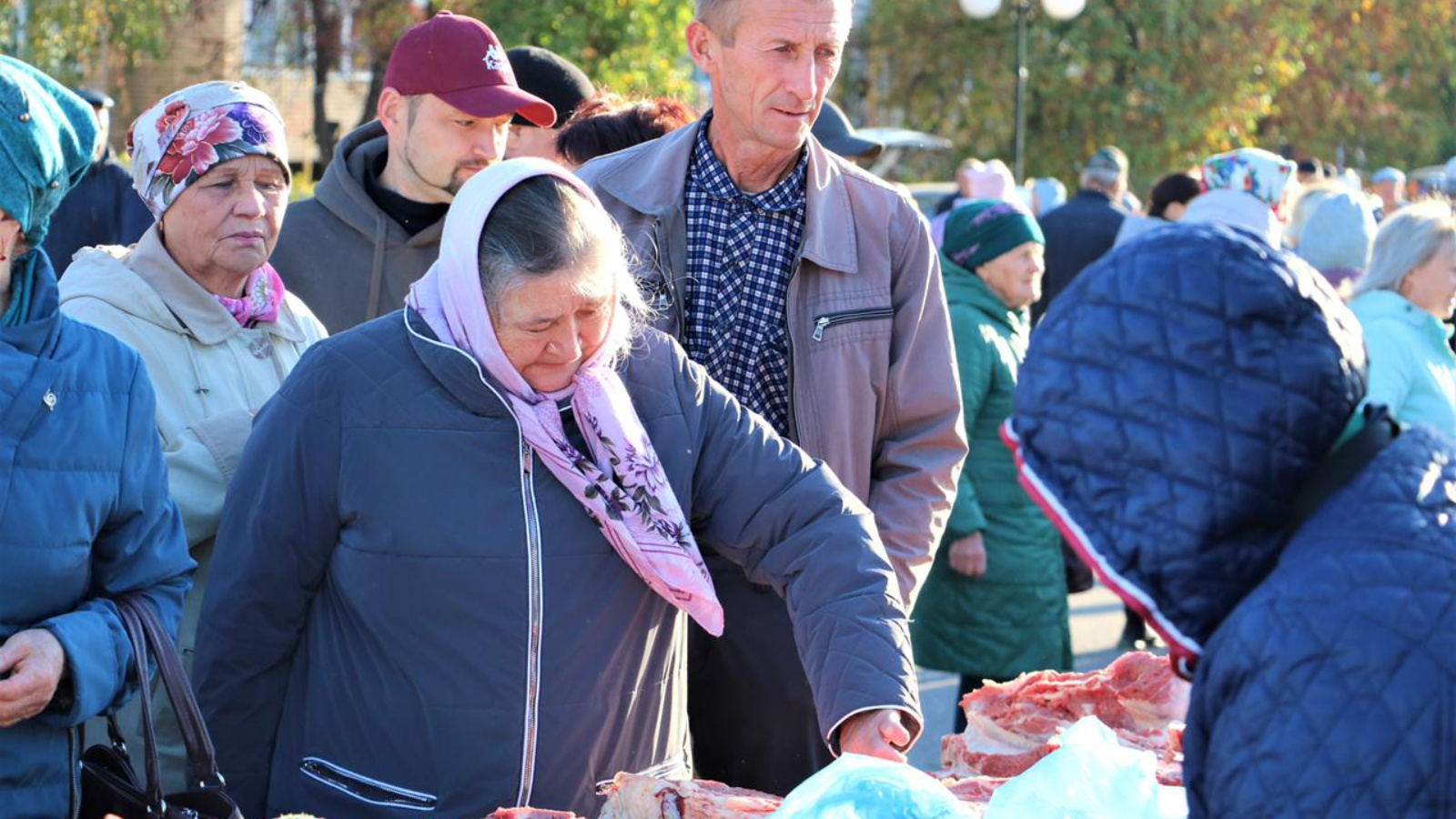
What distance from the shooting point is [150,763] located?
2449 millimetres

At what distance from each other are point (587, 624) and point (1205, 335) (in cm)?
143

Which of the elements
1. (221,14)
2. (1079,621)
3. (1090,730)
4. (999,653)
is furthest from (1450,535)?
(221,14)

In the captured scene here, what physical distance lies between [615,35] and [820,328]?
9745 millimetres

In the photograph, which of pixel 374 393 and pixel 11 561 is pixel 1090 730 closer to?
pixel 374 393

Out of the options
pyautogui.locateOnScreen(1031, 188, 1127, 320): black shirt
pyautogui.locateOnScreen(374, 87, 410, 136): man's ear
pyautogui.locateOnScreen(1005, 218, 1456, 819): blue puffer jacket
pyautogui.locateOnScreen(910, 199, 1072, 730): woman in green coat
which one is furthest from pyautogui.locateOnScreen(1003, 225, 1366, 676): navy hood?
pyautogui.locateOnScreen(1031, 188, 1127, 320): black shirt

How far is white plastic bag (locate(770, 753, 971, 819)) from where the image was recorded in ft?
6.86

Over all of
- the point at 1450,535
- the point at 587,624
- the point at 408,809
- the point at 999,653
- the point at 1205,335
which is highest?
the point at 1205,335

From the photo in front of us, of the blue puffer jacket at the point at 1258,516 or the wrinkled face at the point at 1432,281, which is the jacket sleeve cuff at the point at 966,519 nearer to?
the wrinkled face at the point at 1432,281

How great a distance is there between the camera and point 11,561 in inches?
97.0

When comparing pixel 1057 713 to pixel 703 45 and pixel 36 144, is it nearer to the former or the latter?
pixel 703 45

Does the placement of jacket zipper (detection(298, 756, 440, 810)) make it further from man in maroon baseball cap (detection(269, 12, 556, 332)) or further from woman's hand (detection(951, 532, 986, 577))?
woman's hand (detection(951, 532, 986, 577))

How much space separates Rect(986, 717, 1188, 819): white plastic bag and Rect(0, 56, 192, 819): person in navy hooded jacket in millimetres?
1320

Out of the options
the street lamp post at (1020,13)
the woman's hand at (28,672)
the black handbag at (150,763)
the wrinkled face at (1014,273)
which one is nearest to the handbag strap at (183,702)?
the black handbag at (150,763)

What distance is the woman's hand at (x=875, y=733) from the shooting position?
103 inches
